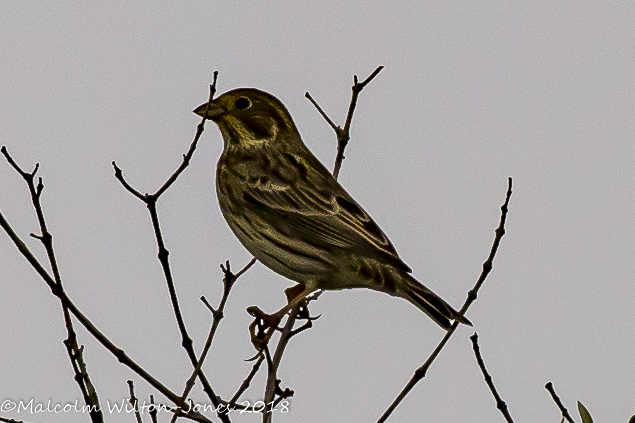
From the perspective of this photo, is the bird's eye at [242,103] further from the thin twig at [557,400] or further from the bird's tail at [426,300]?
the thin twig at [557,400]

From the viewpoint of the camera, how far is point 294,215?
9.17 m

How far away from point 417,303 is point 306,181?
5.14ft

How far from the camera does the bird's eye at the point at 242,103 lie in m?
9.79

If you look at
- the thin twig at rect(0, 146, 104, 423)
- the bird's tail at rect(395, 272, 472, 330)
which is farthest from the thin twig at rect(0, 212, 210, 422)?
the bird's tail at rect(395, 272, 472, 330)

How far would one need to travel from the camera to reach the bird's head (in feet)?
32.0

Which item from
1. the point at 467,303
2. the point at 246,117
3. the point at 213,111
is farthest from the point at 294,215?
the point at 467,303

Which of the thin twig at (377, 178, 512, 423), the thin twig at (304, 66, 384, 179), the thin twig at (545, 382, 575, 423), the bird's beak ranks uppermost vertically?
the bird's beak

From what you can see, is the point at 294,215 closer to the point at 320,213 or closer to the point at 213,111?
the point at 320,213

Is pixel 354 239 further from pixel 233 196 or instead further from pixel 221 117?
pixel 221 117

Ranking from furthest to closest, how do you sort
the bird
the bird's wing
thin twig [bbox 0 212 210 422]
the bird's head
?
the bird's head, the bird's wing, the bird, thin twig [bbox 0 212 210 422]

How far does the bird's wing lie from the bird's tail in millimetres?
141

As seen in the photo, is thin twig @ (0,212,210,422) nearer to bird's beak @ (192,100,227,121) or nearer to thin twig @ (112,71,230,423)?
thin twig @ (112,71,230,423)

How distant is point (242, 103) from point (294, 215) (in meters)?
1.29

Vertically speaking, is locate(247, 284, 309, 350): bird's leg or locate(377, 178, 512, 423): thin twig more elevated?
locate(247, 284, 309, 350): bird's leg
